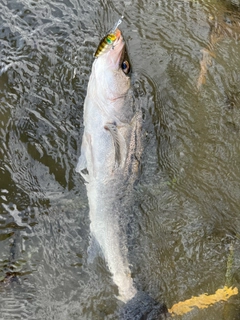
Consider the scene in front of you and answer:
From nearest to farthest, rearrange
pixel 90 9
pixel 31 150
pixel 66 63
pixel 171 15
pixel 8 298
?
pixel 8 298 < pixel 31 150 < pixel 66 63 < pixel 90 9 < pixel 171 15

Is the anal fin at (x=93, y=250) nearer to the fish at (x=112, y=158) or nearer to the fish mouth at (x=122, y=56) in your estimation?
the fish at (x=112, y=158)

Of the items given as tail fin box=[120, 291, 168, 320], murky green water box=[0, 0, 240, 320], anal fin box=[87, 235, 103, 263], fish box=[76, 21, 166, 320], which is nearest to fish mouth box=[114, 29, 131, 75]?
fish box=[76, 21, 166, 320]

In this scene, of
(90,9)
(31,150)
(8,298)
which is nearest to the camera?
(8,298)

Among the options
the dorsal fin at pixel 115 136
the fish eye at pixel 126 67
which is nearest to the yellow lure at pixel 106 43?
the fish eye at pixel 126 67

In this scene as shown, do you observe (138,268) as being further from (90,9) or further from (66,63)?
(90,9)

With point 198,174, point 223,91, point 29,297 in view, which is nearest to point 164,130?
point 198,174

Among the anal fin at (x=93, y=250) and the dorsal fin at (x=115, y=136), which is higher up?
the dorsal fin at (x=115, y=136)

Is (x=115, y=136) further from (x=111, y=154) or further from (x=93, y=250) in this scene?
(x=93, y=250)
